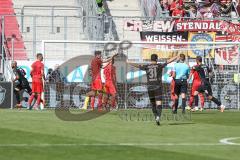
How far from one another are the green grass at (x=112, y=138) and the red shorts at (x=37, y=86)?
5.11m

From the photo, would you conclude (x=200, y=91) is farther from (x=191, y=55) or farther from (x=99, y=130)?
(x=99, y=130)

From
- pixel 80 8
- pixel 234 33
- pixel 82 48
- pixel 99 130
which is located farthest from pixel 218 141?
pixel 80 8

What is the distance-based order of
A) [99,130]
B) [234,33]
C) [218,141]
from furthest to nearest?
[234,33] < [99,130] < [218,141]

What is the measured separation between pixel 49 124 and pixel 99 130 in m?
2.30

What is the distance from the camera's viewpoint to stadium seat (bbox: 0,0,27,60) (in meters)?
37.3

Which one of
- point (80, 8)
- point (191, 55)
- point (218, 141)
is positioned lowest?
point (218, 141)

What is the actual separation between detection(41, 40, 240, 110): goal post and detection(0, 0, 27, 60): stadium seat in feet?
8.45

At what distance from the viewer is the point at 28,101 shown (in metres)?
31.9

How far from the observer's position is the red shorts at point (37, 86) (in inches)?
1177

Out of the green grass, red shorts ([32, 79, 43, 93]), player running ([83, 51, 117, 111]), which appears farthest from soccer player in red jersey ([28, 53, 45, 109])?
the green grass

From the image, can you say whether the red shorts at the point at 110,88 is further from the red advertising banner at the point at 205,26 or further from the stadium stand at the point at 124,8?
the stadium stand at the point at 124,8

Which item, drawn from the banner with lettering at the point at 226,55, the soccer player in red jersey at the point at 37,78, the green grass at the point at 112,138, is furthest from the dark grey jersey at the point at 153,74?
the banner with lettering at the point at 226,55

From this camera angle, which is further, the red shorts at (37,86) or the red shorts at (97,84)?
the red shorts at (37,86)

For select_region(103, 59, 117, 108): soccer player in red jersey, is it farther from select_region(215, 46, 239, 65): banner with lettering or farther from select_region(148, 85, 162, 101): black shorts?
select_region(148, 85, 162, 101): black shorts
